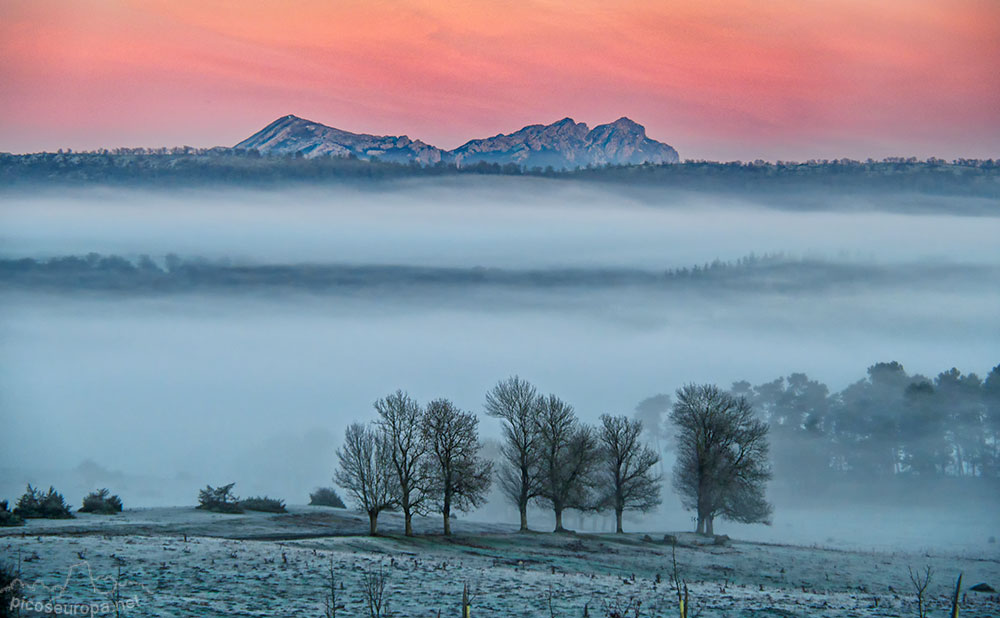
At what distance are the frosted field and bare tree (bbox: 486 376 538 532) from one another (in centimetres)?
1241

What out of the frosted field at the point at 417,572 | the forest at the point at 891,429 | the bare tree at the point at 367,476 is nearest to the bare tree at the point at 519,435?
the frosted field at the point at 417,572

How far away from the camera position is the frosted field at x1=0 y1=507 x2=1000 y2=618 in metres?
32.8

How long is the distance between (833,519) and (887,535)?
1713cm

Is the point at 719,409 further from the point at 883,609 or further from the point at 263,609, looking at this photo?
the point at 263,609

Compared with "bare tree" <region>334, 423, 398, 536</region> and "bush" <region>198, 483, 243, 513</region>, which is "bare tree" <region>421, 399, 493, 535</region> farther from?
"bush" <region>198, 483, 243, 513</region>

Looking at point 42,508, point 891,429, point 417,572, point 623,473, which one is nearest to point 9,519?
point 42,508

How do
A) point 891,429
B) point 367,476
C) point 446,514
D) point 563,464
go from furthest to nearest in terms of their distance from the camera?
point 891,429, point 563,464, point 446,514, point 367,476

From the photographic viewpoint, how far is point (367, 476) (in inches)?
2387

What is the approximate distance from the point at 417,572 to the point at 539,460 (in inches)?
1572

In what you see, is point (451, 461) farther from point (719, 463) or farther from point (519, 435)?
point (719, 463)

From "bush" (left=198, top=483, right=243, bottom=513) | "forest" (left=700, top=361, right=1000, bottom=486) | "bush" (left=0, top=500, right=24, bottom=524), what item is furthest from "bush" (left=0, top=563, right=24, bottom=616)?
"forest" (left=700, top=361, right=1000, bottom=486)

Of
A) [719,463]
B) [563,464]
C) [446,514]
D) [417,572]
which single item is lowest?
[417,572]

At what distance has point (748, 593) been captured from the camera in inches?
1622

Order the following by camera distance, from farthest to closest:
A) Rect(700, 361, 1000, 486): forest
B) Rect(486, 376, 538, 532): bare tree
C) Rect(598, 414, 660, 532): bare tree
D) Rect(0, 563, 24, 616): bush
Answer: Rect(700, 361, 1000, 486): forest < Rect(598, 414, 660, 532): bare tree < Rect(486, 376, 538, 532): bare tree < Rect(0, 563, 24, 616): bush
